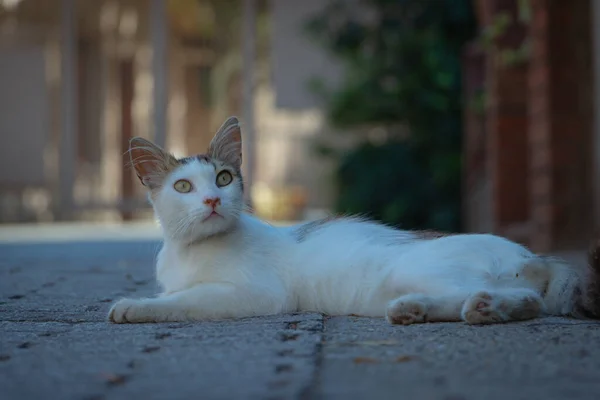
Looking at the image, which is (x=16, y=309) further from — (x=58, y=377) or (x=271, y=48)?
(x=271, y=48)

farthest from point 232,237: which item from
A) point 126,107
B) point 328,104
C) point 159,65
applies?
point 126,107

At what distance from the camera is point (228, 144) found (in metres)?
2.86

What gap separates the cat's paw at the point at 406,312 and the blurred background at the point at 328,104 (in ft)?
10.4

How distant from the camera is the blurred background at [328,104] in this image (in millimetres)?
5434

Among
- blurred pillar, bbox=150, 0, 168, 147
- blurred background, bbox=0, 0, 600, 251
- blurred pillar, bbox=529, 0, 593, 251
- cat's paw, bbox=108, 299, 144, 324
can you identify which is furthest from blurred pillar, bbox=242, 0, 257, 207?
cat's paw, bbox=108, 299, 144, 324

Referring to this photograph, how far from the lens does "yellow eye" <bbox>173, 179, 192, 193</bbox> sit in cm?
265

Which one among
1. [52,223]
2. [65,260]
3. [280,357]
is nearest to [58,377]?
[280,357]

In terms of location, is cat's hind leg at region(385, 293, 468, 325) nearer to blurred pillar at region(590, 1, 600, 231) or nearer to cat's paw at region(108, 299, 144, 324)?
cat's paw at region(108, 299, 144, 324)

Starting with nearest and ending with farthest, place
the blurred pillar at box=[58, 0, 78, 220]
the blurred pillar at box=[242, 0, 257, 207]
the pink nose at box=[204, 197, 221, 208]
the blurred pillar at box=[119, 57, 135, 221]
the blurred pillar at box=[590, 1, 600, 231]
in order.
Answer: the pink nose at box=[204, 197, 221, 208]
the blurred pillar at box=[590, 1, 600, 231]
the blurred pillar at box=[242, 0, 257, 207]
the blurred pillar at box=[58, 0, 78, 220]
the blurred pillar at box=[119, 57, 135, 221]

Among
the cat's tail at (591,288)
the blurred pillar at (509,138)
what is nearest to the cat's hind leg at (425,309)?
the cat's tail at (591,288)

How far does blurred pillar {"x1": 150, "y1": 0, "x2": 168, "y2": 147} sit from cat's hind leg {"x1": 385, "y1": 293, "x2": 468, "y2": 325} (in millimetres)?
7984

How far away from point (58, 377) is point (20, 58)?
1016cm

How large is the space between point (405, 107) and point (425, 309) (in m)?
6.50

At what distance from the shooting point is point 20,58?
35.8 feet
